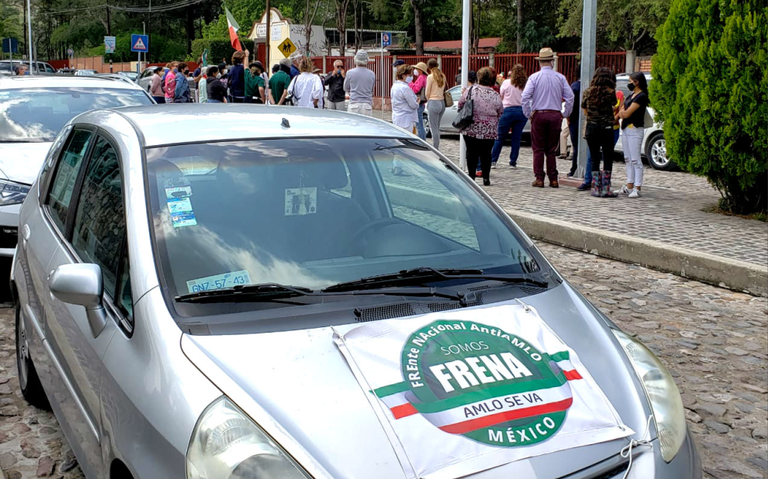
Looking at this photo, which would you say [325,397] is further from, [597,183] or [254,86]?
[254,86]

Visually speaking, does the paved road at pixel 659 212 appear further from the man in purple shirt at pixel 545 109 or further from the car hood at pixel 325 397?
the car hood at pixel 325 397

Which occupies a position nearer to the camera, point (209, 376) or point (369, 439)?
point (369, 439)

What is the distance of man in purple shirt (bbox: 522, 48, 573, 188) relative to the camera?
11742mm

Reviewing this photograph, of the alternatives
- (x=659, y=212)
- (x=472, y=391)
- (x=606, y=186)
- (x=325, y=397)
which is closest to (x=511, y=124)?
(x=606, y=186)

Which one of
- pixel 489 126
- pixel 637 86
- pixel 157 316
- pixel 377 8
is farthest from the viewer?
pixel 377 8

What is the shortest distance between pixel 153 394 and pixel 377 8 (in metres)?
62.1

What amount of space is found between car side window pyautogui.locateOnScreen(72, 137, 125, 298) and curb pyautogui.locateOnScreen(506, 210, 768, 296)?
5442mm

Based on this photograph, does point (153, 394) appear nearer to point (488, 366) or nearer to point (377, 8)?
point (488, 366)

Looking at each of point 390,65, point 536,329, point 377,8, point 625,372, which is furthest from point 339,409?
point 377,8

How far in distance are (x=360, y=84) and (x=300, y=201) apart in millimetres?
11685

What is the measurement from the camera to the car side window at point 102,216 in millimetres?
2930

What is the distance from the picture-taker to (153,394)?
2283mm

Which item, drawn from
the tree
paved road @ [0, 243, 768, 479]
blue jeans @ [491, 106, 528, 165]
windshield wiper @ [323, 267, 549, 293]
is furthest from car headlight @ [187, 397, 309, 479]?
the tree

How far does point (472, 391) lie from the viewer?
2234 mm
